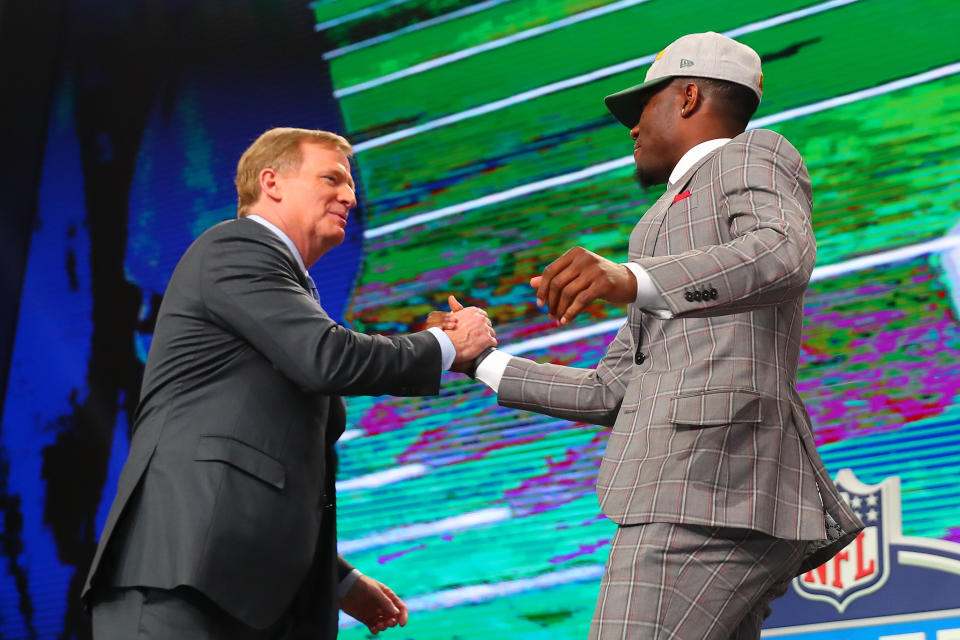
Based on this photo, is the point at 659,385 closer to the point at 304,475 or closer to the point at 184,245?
the point at 304,475

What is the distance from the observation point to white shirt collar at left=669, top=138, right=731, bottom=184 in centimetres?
190

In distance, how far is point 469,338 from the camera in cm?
224

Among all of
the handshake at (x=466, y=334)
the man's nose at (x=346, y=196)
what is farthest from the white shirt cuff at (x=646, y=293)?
the man's nose at (x=346, y=196)

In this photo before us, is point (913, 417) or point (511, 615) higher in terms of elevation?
point (913, 417)

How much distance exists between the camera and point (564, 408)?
81.5 inches

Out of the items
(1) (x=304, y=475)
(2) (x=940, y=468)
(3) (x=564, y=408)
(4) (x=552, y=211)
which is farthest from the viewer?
(4) (x=552, y=211)

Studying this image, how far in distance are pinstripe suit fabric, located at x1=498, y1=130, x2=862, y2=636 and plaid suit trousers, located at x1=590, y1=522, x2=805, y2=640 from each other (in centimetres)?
4

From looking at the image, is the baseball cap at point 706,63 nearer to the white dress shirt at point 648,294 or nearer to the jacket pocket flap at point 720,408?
the white dress shirt at point 648,294

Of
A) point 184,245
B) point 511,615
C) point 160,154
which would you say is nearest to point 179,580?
point 511,615

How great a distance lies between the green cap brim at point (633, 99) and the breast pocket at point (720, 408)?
24.5 inches

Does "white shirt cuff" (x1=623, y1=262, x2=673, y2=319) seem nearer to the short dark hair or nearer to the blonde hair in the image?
the short dark hair

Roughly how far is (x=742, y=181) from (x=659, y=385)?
35 centimetres

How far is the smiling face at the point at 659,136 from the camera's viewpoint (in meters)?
1.96

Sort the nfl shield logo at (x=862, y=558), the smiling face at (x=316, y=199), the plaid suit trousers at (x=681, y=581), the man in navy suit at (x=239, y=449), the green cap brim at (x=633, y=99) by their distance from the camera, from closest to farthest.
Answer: the plaid suit trousers at (x=681, y=581) → the man in navy suit at (x=239, y=449) → the green cap brim at (x=633, y=99) → the smiling face at (x=316, y=199) → the nfl shield logo at (x=862, y=558)
